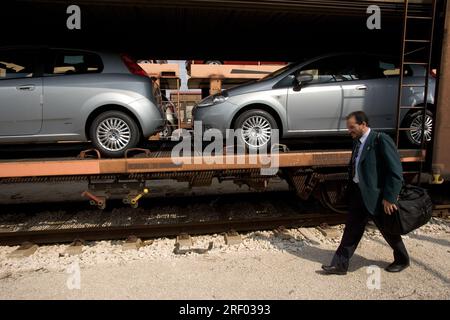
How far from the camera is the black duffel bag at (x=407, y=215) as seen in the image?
10.2 feet

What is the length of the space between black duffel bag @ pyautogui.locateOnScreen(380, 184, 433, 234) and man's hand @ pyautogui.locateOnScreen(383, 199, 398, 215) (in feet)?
0.15

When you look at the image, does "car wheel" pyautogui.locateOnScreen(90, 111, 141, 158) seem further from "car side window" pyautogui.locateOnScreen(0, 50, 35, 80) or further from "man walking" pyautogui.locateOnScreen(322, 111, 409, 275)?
"man walking" pyautogui.locateOnScreen(322, 111, 409, 275)

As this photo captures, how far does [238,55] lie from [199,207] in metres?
3.39

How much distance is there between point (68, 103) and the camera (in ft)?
14.3

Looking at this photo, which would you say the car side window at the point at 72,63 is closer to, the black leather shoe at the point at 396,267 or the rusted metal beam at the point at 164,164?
the rusted metal beam at the point at 164,164

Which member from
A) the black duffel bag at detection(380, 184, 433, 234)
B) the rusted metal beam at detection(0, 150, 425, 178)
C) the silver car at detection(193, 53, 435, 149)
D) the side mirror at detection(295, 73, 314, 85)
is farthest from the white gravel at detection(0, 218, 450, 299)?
the side mirror at detection(295, 73, 314, 85)

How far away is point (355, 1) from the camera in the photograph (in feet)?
13.1

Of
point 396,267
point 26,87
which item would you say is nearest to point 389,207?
point 396,267

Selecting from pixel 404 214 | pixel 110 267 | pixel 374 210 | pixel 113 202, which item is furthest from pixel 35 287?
pixel 404 214

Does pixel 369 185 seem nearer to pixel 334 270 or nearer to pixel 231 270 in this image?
pixel 334 270

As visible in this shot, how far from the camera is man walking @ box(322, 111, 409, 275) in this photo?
3035 millimetres

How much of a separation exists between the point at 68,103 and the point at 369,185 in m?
3.89

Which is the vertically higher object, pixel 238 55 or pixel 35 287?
pixel 238 55

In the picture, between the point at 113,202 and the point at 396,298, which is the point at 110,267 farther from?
the point at 396,298
